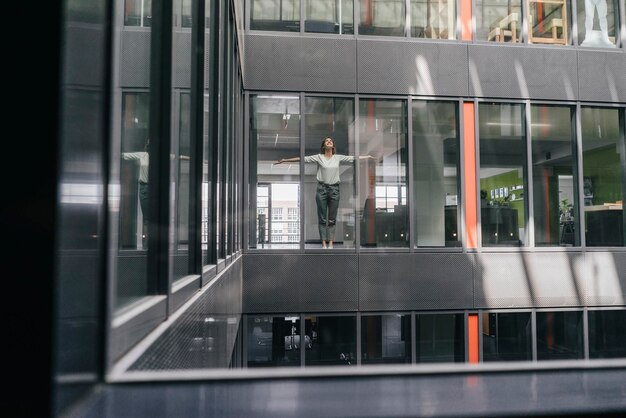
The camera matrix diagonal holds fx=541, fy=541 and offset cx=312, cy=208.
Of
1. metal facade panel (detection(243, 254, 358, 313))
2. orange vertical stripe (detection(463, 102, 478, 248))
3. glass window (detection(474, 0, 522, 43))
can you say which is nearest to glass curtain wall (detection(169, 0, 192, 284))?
metal facade panel (detection(243, 254, 358, 313))

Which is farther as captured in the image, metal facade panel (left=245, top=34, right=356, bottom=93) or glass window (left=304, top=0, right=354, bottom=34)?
glass window (left=304, top=0, right=354, bottom=34)

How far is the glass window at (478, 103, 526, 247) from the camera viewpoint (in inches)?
302

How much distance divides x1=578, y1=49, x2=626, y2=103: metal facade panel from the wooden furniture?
1052 mm

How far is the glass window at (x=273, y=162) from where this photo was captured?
23.9 ft

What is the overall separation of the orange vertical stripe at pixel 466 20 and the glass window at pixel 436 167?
100cm

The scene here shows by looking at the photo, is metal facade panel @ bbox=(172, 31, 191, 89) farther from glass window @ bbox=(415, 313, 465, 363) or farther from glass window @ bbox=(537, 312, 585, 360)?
glass window @ bbox=(537, 312, 585, 360)

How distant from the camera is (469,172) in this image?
7.74 m

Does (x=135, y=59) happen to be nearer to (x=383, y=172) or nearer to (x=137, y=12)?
(x=137, y=12)

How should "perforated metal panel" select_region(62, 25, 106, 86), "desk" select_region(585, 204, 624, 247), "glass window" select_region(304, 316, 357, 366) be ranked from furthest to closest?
"desk" select_region(585, 204, 624, 247) → "glass window" select_region(304, 316, 357, 366) → "perforated metal panel" select_region(62, 25, 106, 86)

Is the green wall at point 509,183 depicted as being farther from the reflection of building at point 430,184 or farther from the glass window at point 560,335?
the glass window at point 560,335

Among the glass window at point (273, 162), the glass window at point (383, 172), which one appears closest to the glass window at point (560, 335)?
the glass window at point (383, 172)

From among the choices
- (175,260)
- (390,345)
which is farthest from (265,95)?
(175,260)

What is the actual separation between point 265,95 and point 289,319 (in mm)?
3072

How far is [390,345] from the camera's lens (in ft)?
23.4
